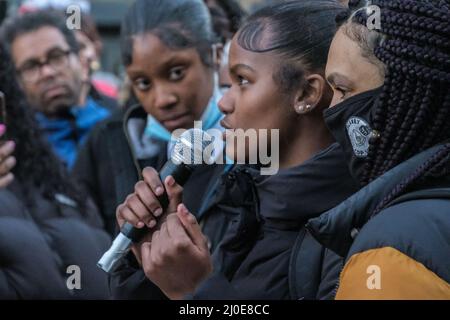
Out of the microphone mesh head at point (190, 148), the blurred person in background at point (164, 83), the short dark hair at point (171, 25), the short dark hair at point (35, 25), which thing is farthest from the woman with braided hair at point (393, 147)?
the short dark hair at point (35, 25)

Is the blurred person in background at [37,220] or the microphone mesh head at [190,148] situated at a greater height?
the microphone mesh head at [190,148]

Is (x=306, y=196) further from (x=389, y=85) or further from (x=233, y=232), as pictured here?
(x=389, y=85)

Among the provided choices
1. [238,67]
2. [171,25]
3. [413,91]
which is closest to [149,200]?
[238,67]

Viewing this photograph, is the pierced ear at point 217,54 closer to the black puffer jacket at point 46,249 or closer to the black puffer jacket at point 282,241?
the black puffer jacket at point 46,249

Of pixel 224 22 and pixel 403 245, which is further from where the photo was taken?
pixel 224 22

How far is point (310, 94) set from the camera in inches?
107

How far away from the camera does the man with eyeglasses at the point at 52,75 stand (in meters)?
5.35

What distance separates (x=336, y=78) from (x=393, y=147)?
0.29 meters

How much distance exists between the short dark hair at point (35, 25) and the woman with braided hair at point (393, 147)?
3.29 meters

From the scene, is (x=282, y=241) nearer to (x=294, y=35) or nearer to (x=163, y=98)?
(x=294, y=35)

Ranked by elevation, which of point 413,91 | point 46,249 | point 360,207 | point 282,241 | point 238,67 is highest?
point 413,91

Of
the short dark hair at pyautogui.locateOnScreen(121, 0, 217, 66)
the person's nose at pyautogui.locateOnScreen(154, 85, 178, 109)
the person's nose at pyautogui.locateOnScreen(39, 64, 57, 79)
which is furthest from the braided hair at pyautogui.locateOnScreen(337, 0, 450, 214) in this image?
the person's nose at pyautogui.locateOnScreen(39, 64, 57, 79)

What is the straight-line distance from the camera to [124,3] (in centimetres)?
1198
